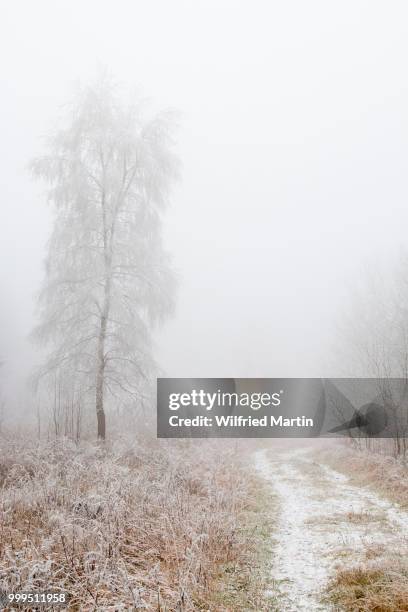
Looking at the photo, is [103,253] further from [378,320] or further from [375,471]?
[378,320]

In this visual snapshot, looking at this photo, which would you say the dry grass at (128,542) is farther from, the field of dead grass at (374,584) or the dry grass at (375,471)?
the dry grass at (375,471)

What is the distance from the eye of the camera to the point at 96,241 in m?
14.3

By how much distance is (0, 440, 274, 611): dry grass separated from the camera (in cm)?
417

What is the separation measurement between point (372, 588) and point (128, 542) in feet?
10.6

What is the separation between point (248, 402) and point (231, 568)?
24.2 metres

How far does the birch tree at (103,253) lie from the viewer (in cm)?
1372

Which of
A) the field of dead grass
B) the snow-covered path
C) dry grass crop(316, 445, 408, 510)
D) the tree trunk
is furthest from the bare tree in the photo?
the field of dead grass

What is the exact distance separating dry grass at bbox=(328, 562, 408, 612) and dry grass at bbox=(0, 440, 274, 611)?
2.99 feet

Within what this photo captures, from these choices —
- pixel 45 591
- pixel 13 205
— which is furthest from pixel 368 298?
pixel 13 205

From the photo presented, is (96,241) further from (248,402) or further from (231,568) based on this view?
(248,402)

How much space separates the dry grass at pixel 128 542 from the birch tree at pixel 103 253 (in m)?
5.08

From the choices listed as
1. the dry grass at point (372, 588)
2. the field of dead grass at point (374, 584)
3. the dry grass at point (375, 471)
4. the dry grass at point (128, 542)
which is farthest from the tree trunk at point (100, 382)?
the dry grass at point (372, 588)

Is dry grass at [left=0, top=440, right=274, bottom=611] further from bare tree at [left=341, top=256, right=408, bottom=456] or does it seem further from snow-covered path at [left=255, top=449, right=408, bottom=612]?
bare tree at [left=341, top=256, right=408, bottom=456]

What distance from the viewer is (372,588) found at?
4.35m
